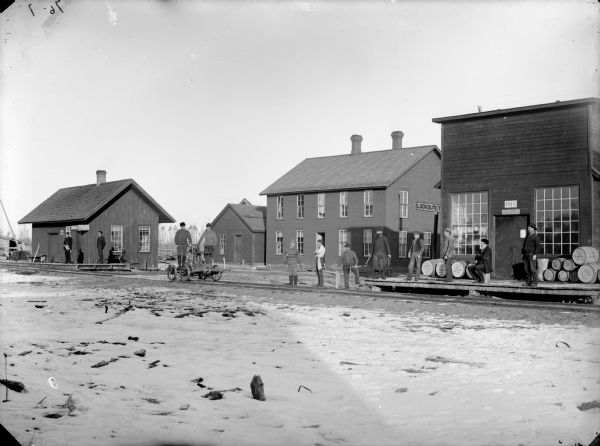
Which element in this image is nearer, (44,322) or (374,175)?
(44,322)

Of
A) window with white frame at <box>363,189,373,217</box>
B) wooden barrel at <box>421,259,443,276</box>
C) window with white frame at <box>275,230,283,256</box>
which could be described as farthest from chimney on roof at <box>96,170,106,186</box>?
wooden barrel at <box>421,259,443,276</box>

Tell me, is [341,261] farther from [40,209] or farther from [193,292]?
[40,209]

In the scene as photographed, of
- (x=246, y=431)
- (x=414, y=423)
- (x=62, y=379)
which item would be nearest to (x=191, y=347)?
(x=62, y=379)

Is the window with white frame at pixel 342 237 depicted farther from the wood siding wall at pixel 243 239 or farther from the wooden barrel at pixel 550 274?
the wooden barrel at pixel 550 274

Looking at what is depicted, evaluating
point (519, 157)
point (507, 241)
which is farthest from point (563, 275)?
point (519, 157)

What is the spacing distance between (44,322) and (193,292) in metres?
6.31

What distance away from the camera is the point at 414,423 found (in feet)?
15.9

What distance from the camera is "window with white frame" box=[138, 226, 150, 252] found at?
113 feet

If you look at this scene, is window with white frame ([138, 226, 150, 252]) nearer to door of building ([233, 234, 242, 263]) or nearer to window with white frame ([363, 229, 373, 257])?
door of building ([233, 234, 242, 263])

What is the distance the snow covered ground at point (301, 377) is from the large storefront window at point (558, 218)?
8914 mm

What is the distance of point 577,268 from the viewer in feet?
59.2

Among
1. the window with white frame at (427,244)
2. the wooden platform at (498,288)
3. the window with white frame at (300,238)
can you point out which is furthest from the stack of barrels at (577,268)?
the window with white frame at (300,238)

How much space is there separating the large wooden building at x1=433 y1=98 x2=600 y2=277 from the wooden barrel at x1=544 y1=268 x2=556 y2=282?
0.89m

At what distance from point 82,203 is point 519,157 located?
87.0 ft
